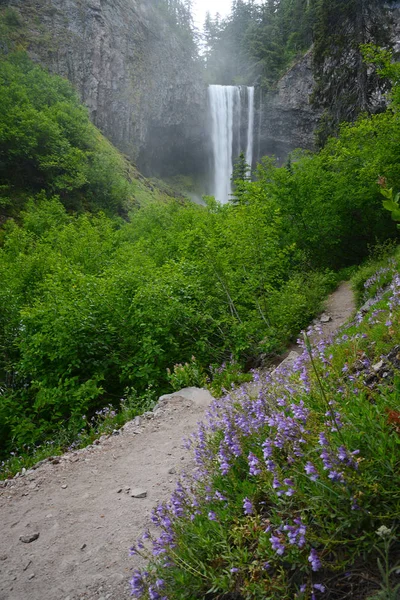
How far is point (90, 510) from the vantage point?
13.4ft

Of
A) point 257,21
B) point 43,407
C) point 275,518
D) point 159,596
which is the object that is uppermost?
point 257,21

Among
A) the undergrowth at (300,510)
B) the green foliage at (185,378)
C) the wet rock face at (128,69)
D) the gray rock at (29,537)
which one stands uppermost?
the wet rock face at (128,69)

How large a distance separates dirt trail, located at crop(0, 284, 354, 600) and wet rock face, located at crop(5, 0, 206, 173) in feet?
193

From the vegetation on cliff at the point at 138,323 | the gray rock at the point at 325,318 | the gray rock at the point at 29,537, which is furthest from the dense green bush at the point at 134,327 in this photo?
the gray rock at the point at 29,537

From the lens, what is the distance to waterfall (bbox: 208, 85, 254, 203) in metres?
62.6

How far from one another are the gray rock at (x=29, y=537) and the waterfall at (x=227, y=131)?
201ft

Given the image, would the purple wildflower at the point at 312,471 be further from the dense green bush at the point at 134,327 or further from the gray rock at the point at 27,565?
the dense green bush at the point at 134,327

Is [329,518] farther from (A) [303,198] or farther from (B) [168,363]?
(A) [303,198]

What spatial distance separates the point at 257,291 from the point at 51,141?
36.2 m

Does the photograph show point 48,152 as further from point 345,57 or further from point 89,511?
point 89,511

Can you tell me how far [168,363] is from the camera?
8789 mm

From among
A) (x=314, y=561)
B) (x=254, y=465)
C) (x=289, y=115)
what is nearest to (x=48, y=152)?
(x=289, y=115)

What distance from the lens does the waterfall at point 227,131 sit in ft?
205

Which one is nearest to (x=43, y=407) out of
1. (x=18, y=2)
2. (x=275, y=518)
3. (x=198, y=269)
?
(x=198, y=269)
